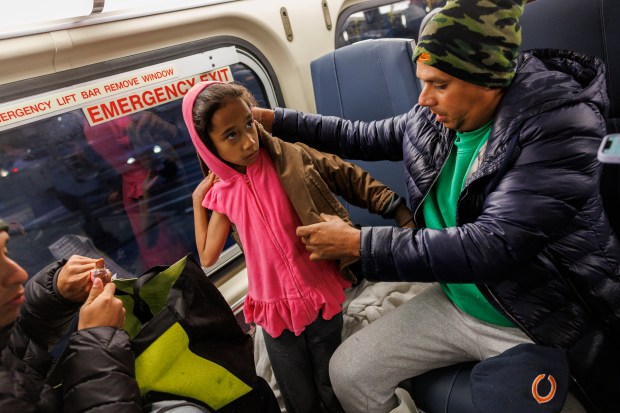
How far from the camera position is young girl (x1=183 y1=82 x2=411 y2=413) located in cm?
135

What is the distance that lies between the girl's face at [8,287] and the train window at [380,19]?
2.65 meters

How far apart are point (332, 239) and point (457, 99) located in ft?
1.80

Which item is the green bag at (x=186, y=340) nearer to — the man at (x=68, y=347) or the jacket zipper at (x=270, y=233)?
the man at (x=68, y=347)

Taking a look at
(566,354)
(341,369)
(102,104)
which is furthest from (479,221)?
(102,104)

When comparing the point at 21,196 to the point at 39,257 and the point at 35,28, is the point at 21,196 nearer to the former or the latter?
the point at 39,257

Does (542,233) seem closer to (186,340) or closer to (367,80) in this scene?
(186,340)

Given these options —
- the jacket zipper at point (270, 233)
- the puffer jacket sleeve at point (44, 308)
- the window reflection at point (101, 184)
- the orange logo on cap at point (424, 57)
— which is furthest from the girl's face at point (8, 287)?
the orange logo on cap at point (424, 57)

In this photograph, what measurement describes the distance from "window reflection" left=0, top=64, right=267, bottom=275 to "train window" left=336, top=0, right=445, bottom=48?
103 centimetres

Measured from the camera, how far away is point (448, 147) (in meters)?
→ 1.40

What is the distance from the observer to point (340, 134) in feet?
5.84

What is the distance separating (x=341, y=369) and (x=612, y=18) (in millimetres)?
1576

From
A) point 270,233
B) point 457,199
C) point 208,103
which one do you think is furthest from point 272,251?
point 457,199

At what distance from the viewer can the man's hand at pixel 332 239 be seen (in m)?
1.28

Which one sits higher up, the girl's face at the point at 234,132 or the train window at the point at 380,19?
the train window at the point at 380,19
